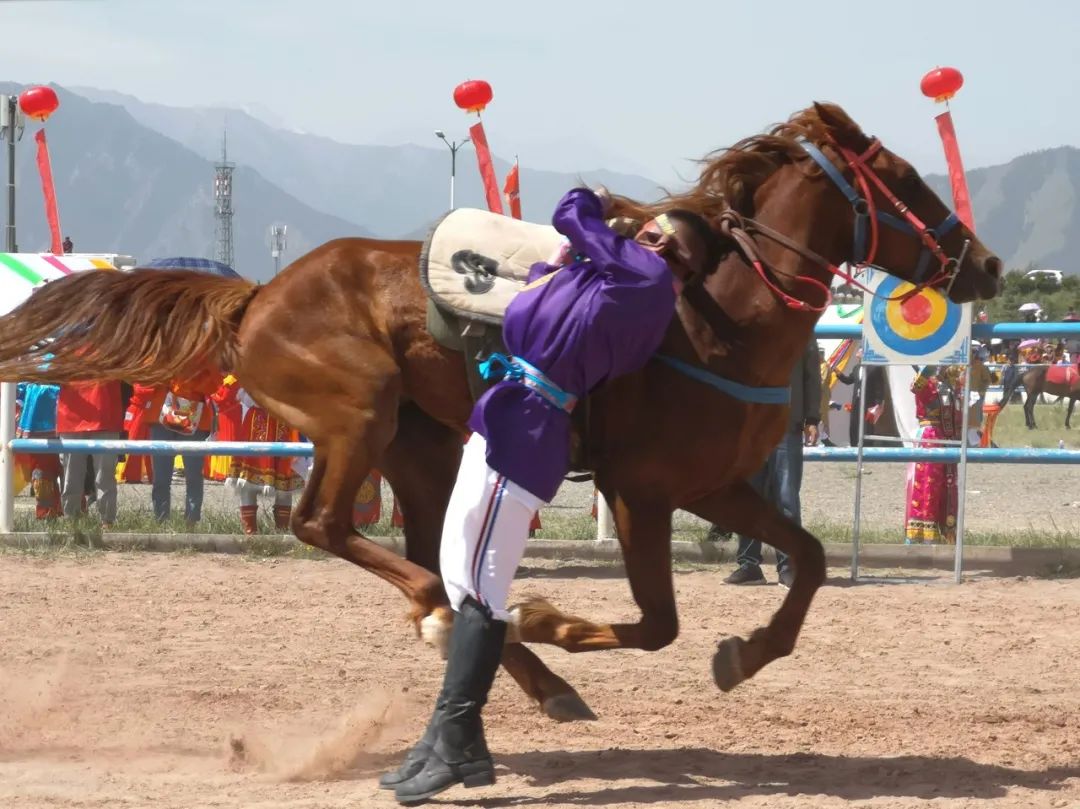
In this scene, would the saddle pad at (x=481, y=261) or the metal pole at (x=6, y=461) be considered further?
the metal pole at (x=6, y=461)

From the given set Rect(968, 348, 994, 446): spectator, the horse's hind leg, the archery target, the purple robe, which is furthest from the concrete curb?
the purple robe

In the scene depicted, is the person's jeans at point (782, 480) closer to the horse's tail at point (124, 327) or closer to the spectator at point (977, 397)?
the spectator at point (977, 397)

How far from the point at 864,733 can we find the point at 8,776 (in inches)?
113

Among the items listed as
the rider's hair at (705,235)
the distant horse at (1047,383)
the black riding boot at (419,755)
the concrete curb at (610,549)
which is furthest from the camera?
the distant horse at (1047,383)

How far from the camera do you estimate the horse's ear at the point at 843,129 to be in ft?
16.9

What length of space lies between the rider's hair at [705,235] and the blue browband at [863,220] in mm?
428

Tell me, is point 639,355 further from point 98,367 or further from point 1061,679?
point 1061,679

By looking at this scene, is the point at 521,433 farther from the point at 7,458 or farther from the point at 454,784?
the point at 7,458

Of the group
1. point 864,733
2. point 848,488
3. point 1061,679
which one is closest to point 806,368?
→ point 1061,679

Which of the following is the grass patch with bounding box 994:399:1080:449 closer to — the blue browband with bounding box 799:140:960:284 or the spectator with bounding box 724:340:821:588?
the spectator with bounding box 724:340:821:588

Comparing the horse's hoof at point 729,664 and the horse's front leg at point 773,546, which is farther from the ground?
the horse's front leg at point 773,546

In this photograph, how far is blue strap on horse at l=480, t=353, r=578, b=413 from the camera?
4.54m

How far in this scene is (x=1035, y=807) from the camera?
4496 millimetres

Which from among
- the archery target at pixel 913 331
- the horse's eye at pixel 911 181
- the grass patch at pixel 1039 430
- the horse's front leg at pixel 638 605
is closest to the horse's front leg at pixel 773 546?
the horse's front leg at pixel 638 605
